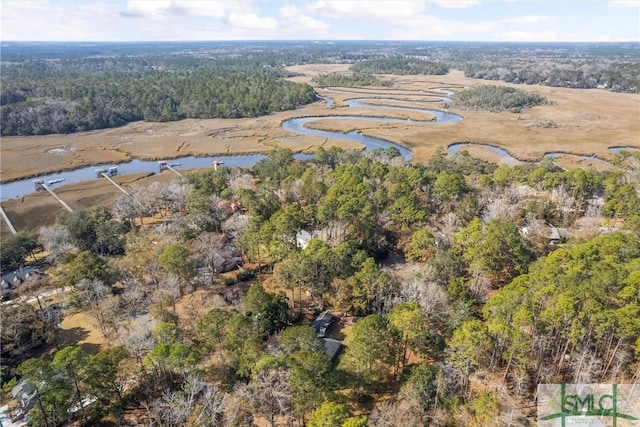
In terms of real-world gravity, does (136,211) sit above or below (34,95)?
below

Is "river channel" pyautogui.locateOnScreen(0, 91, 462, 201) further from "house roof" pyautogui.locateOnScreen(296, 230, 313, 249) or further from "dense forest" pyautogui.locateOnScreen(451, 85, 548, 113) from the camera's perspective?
"house roof" pyautogui.locateOnScreen(296, 230, 313, 249)

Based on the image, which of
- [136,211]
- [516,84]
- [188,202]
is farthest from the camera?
[516,84]

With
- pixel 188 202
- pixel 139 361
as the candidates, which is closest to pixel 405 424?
pixel 139 361

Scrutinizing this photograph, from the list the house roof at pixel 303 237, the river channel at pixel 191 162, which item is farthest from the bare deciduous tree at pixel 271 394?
the river channel at pixel 191 162

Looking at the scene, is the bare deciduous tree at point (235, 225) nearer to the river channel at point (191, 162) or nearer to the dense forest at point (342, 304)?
the dense forest at point (342, 304)

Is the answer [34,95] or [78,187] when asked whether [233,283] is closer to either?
[78,187]

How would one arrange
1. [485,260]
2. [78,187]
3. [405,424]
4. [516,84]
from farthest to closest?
[516,84] → [78,187] → [485,260] → [405,424]
